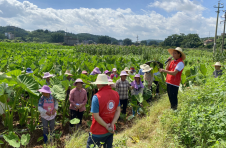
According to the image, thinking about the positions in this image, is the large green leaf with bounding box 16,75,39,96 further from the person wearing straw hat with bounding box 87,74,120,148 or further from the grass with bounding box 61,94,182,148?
the person wearing straw hat with bounding box 87,74,120,148

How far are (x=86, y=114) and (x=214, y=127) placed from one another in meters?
3.34

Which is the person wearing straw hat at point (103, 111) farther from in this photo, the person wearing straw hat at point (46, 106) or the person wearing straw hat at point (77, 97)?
the person wearing straw hat at point (77, 97)

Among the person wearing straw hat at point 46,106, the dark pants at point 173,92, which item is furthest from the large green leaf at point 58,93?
the dark pants at point 173,92

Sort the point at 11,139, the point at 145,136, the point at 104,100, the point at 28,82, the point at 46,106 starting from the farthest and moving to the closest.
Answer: the point at 145,136
the point at 46,106
the point at 28,82
the point at 11,139
the point at 104,100

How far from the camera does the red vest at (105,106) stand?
2.20 metres

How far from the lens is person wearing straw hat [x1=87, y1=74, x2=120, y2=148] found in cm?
219

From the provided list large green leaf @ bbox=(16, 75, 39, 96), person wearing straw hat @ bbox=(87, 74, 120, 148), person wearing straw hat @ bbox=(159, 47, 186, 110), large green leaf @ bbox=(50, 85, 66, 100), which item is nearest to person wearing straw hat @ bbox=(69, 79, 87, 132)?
large green leaf @ bbox=(50, 85, 66, 100)

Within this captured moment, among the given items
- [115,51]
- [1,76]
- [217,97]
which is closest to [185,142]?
[217,97]

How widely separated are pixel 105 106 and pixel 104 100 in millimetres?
99

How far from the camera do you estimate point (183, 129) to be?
2.96 m

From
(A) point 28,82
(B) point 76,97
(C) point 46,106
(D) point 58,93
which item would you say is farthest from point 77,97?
(A) point 28,82

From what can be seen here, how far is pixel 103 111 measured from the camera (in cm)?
226

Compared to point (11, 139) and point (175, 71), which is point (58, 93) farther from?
point (175, 71)

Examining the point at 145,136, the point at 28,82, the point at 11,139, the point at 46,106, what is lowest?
the point at 145,136
